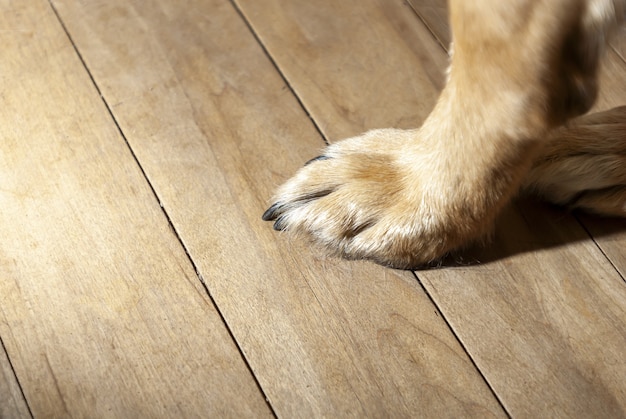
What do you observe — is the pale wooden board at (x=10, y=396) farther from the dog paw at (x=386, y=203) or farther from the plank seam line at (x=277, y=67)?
the plank seam line at (x=277, y=67)

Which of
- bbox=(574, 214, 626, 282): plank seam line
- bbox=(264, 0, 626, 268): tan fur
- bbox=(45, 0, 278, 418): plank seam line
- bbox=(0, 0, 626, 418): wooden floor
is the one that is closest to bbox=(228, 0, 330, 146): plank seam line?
bbox=(0, 0, 626, 418): wooden floor

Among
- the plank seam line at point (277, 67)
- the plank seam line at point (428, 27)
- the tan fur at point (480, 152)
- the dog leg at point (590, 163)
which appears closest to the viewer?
the tan fur at point (480, 152)

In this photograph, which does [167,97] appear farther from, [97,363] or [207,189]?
[97,363]

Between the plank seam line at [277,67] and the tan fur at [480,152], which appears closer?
the tan fur at [480,152]

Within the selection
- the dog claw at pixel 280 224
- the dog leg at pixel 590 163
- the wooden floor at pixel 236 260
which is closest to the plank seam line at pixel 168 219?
the wooden floor at pixel 236 260

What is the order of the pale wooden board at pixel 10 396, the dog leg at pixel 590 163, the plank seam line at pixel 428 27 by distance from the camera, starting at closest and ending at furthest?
the pale wooden board at pixel 10 396 → the dog leg at pixel 590 163 → the plank seam line at pixel 428 27

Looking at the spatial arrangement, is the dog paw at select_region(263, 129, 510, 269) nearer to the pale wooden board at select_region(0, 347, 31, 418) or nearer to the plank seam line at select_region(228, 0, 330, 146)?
the plank seam line at select_region(228, 0, 330, 146)
